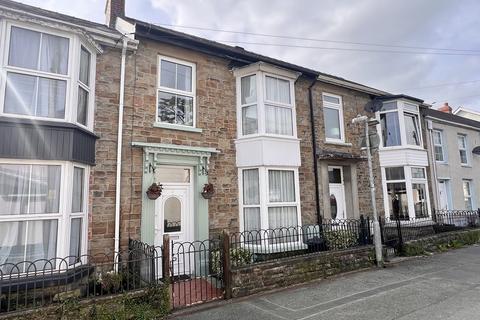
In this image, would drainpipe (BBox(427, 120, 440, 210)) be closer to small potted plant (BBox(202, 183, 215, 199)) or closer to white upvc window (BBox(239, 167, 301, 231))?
white upvc window (BBox(239, 167, 301, 231))

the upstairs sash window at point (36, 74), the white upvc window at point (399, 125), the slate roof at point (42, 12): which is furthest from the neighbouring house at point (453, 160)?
the upstairs sash window at point (36, 74)

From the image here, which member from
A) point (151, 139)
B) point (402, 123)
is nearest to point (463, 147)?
point (402, 123)

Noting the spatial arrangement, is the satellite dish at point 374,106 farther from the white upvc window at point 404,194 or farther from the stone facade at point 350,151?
the white upvc window at point 404,194

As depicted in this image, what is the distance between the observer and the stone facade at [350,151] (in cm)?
1086

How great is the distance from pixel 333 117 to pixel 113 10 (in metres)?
8.30

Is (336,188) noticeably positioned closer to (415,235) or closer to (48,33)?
(415,235)

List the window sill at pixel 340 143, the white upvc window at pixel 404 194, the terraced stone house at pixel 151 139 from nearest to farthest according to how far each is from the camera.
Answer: the terraced stone house at pixel 151 139 < the window sill at pixel 340 143 < the white upvc window at pixel 404 194

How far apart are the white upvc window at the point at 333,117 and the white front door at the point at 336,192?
122cm

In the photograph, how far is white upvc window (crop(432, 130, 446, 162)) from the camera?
1575 centimetres

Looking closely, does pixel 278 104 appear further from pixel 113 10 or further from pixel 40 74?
pixel 40 74

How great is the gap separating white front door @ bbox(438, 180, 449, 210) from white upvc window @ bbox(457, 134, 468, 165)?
241cm

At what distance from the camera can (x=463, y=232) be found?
40.4 ft

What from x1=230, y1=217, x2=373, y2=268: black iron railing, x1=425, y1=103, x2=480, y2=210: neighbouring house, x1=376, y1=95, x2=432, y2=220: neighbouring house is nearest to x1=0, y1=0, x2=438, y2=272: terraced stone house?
x1=230, y1=217, x2=373, y2=268: black iron railing

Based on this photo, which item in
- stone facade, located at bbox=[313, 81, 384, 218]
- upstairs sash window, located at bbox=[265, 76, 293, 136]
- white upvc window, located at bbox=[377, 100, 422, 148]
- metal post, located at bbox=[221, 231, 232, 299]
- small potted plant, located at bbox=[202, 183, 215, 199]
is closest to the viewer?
metal post, located at bbox=[221, 231, 232, 299]
